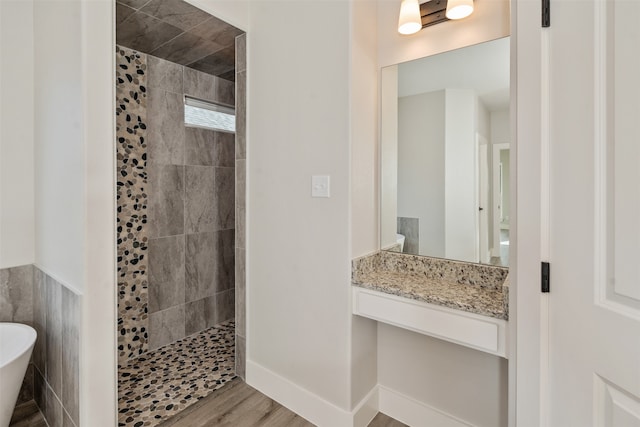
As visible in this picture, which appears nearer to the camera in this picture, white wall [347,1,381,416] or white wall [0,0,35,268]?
white wall [347,1,381,416]

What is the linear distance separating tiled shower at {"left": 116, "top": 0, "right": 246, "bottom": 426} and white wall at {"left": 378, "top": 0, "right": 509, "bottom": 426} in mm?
1013

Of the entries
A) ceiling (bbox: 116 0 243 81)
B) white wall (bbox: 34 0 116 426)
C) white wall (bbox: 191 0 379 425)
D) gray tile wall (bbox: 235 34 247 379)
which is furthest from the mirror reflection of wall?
white wall (bbox: 34 0 116 426)

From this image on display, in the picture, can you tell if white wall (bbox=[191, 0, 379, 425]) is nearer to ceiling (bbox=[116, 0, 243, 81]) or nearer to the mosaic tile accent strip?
ceiling (bbox=[116, 0, 243, 81])

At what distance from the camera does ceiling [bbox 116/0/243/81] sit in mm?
1868

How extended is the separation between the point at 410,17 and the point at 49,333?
107 inches

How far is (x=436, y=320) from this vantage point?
145 centimetres

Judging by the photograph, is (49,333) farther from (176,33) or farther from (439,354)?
(439,354)
